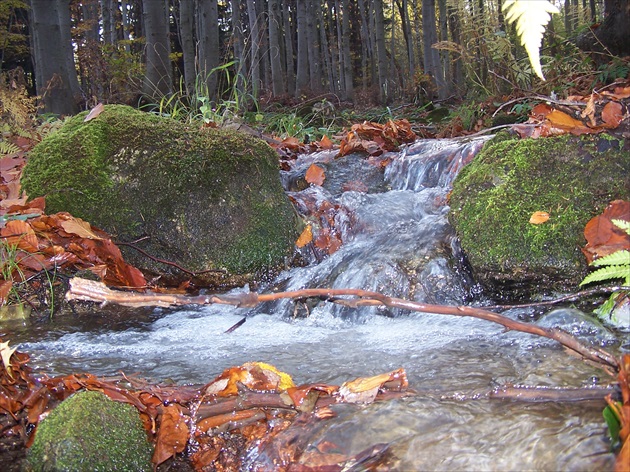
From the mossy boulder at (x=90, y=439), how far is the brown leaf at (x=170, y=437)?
4cm

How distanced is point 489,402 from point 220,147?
2.90 m

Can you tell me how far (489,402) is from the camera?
179 centimetres

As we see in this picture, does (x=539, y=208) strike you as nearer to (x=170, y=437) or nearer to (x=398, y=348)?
(x=398, y=348)

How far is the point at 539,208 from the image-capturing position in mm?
2998

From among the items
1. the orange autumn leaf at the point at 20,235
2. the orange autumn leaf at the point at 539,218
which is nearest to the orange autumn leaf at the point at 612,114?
the orange autumn leaf at the point at 539,218

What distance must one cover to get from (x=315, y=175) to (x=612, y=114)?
8.96 ft

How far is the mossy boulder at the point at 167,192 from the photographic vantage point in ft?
12.6

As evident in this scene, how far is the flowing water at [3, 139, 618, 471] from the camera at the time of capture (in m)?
1.56

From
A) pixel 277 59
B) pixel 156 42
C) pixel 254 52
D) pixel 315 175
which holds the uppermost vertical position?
pixel 277 59

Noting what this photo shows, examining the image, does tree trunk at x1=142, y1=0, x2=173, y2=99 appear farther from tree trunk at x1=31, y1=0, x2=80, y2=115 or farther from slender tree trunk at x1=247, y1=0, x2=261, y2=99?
tree trunk at x1=31, y1=0, x2=80, y2=115

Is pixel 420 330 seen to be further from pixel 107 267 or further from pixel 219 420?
pixel 107 267

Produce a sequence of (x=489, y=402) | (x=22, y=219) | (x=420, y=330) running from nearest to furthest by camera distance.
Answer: (x=489, y=402) → (x=420, y=330) → (x=22, y=219)

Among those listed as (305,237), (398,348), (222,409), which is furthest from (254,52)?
(222,409)

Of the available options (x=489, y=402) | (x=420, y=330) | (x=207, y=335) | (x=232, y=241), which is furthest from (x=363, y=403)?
(x=232, y=241)
